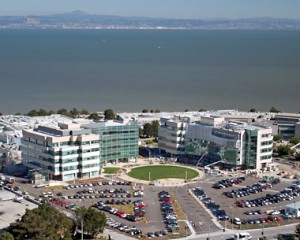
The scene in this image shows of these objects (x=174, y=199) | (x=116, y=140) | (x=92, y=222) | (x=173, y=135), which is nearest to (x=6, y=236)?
(x=92, y=222)

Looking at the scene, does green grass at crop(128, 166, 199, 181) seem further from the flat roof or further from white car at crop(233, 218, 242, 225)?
white car at crop(233, 218, 242, 225)

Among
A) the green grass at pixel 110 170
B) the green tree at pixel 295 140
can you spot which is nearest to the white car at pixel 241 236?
the green grass at pixel 110 170

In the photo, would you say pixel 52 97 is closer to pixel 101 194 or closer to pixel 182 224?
pixel 101 194

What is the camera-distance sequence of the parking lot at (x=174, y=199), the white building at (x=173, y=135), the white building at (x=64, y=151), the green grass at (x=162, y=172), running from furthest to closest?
the white building at (x=173, y=135) < the green grass at (x=162, y=172) < the white building at (x=64, y=151) < the parking lot at (x=174, y=199)

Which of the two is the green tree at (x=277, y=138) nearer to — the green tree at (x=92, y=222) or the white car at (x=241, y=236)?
the white car at (x=241, y=236)

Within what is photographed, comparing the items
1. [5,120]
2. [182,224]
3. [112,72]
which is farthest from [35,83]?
[182,224]

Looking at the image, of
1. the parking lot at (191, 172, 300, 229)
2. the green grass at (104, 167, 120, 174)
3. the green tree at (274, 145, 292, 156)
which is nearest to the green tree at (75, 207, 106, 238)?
the parking lot at (191, 172, 300, 229)
